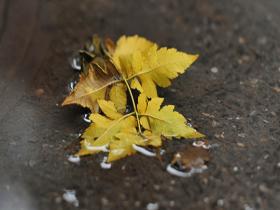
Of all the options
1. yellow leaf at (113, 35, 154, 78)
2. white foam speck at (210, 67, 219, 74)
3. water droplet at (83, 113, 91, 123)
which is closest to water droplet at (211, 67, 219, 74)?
white foam speck at (210, 67, 219, 74)

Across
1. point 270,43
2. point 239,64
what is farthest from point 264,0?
point 239,64

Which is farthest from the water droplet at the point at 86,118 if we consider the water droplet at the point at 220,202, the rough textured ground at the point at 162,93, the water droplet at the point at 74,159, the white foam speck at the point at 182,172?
the water droplet at the point at 220,202

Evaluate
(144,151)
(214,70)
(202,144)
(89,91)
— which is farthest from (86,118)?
(214,70)

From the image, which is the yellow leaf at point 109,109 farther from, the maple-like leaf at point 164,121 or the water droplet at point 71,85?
the water droplet at point 71,85

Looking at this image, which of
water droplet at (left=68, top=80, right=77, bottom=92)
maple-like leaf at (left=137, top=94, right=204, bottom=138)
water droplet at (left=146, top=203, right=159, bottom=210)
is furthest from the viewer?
water droplet at (left=68, top=80, right=77, bottom=92)

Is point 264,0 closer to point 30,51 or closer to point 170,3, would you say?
point 170,3

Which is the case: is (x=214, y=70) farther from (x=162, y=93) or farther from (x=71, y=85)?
(x=71, y=85)

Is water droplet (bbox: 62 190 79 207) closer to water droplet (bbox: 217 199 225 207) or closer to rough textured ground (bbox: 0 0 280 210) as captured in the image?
rough textured ground (bbox: 0 0 280 210)
